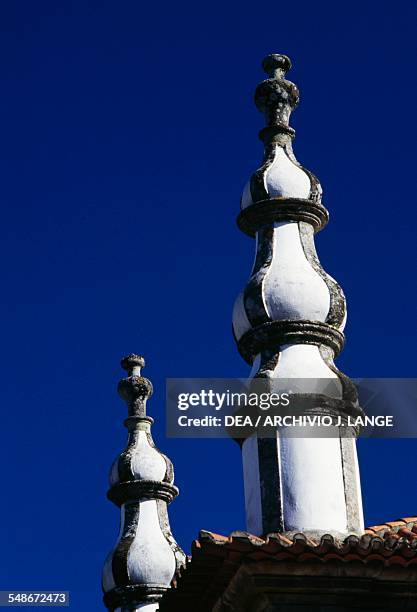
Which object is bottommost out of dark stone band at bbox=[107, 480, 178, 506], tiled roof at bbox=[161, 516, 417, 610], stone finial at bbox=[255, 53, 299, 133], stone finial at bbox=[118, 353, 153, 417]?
tiled roof at bbox=[161, 516, 417, 610]

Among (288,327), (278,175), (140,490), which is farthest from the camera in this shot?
(140,490)

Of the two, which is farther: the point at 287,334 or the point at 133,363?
the point at 133,363

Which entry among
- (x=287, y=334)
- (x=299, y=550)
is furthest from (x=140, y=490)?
(x=299, y=550)

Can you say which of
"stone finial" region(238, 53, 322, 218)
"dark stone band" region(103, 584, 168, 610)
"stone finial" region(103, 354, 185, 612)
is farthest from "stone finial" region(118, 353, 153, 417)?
"stone finial" region(238, 53, 322, 218)

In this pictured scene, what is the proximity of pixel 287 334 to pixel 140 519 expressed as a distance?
17.8 feet

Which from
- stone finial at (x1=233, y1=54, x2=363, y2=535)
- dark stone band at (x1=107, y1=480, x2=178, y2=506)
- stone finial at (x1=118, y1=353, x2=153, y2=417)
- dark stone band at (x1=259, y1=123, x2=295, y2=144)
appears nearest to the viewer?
stone finial at (x1=233, y1=54, x2=363, y2=535)

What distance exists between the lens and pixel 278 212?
1112 cm

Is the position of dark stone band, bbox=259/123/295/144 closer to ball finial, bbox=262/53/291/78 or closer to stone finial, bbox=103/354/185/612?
ball finial, bbox=262/53/291/78

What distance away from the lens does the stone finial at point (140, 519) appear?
14.7 meters

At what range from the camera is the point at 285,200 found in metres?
11.1

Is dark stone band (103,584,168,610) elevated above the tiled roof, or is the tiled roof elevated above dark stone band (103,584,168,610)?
dark stone band (103,584,168,610)

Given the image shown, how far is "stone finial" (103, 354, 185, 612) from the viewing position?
14.7 meters

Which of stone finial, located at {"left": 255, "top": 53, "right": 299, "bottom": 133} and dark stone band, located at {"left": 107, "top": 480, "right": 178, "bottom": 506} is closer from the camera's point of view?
stone finial, located at {"left": 255, "top": 53, "right": 299, "bottom": 133}

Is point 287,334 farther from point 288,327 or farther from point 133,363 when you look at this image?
point 133,363
